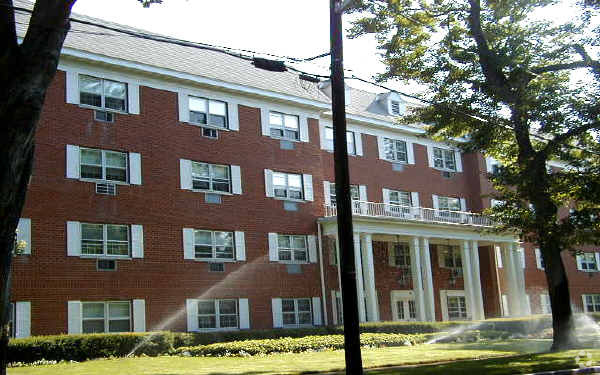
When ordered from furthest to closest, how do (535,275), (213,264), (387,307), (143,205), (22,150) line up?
(535,275) < (387,307) < (213,264) < (143,205) < (22,150)

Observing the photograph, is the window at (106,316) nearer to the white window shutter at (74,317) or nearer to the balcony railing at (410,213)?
the white window shutter at (74,317)

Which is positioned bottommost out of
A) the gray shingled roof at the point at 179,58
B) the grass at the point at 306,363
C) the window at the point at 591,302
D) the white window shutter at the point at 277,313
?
the grass at the point at 306,363

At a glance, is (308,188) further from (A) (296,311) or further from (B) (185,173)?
(B) (185,173)

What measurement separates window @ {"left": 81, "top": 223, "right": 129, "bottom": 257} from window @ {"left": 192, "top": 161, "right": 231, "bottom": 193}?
3.93 meters

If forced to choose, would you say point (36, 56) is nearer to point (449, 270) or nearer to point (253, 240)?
point (253, 240)

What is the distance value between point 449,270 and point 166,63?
786 inches

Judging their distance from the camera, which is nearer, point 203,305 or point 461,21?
point 461,21

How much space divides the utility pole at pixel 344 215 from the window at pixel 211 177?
1720 cm

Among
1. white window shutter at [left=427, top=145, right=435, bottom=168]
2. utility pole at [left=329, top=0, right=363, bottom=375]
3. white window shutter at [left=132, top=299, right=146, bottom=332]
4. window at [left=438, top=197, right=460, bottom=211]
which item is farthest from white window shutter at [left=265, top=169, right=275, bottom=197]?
utility pole at [left=329, top=0, right=363, bottom=375]

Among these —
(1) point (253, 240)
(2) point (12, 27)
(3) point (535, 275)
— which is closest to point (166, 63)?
(1) point (253, 240)

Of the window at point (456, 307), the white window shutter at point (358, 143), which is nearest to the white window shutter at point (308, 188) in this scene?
the white window shutter at point (358, 143)

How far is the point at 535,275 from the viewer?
149 feet

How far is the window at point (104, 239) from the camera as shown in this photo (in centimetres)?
2578

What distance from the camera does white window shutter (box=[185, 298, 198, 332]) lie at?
27684 millimetres
